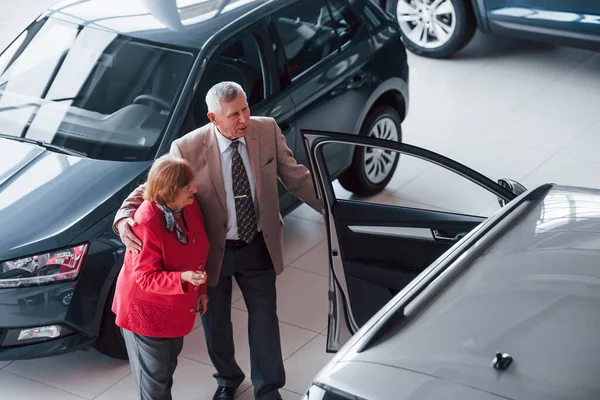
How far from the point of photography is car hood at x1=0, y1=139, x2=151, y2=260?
5031 millimetres

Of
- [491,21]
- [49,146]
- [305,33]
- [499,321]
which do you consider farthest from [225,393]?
[491,21]

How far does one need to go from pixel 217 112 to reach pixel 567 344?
1965mm

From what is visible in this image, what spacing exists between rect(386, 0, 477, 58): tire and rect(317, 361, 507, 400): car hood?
273 inches

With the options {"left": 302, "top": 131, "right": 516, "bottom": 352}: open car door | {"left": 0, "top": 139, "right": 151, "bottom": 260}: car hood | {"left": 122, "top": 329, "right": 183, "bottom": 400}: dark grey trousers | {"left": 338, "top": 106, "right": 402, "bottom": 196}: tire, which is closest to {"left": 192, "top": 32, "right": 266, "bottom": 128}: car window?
{"left": 0, "top": 139, "right": 151, "bottom": 260}: car hood

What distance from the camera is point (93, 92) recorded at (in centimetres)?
581

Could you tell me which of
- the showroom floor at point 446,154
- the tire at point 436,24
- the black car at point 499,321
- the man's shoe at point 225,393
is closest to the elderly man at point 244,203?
the man's shoe at point 225,393

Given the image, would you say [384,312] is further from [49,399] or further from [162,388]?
[49,399]

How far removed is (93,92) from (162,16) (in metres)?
0.64

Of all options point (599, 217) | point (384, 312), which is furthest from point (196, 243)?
point (599, 217)

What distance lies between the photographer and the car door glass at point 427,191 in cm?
706

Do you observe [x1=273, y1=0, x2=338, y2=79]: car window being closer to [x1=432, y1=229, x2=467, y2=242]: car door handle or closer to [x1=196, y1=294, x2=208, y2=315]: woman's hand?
[x1=432, y1=229, x2=467, y2=242]: car door handle

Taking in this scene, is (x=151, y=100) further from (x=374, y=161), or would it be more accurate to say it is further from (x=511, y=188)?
(x=511, y=188)

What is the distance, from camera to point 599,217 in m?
3.74

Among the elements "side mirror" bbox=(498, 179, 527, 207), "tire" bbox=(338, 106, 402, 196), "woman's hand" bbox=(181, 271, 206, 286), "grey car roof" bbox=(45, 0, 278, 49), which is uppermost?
"grey car roof" bbox=(45, 0, 278, 49)
